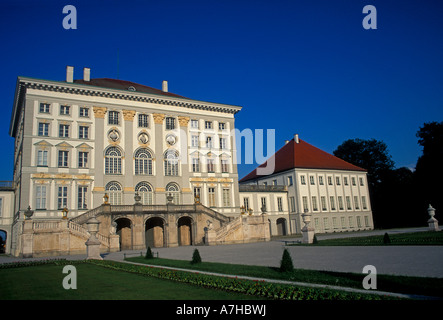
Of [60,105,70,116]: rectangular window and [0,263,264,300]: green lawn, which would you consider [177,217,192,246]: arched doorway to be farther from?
[0,263,264,300]: green lawn

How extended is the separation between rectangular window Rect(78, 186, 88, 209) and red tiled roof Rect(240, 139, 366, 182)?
100 ft

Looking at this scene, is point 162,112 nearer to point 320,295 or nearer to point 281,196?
point 281,196

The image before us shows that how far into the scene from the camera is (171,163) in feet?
143

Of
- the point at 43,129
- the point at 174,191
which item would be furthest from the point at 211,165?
the point at 43,129

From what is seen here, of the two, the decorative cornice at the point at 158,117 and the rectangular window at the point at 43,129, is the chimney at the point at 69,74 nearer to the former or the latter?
the rectangular window at the point at 43,129

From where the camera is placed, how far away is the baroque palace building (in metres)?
35.4

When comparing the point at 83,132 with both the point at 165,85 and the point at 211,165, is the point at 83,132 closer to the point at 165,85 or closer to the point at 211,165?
the point at 165,85

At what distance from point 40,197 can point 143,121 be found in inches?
554

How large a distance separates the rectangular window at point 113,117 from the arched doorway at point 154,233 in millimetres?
11907

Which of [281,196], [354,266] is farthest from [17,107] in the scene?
[354,266]

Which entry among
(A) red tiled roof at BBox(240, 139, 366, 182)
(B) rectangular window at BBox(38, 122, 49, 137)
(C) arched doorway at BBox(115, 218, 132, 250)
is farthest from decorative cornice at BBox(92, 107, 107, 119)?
(A) red tiled roof at BBox(240, 139, 366, 182)

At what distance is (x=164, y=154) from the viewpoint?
43.5 m

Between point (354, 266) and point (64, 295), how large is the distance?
10771 millimetres

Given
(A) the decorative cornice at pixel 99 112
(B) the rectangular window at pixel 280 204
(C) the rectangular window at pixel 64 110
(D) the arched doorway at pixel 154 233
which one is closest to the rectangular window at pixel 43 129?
(C) the rectangular window at pixel 64 110
